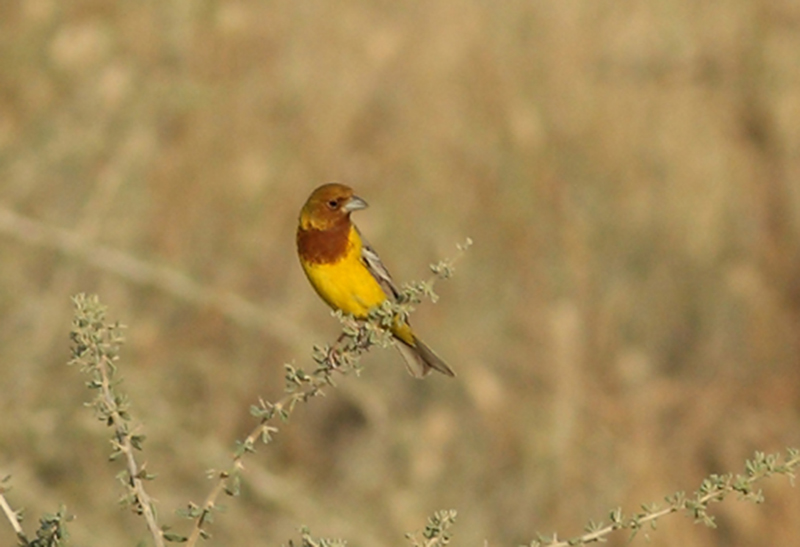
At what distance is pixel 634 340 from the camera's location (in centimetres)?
763

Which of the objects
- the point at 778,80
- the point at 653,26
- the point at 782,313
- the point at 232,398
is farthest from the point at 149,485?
the point at 653,26

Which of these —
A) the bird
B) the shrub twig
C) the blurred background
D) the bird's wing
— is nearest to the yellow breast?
the bird

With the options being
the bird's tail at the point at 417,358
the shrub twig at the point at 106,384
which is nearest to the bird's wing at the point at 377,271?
the bird's tail at the point at 417,358

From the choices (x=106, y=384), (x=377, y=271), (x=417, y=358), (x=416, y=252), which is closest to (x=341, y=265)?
(x=377, y=271)

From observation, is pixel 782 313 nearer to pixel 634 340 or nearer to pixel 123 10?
pixel 634 340

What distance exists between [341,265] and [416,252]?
3.31 meters

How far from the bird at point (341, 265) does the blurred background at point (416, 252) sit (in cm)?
68

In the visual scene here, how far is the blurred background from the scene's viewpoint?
5238 mm

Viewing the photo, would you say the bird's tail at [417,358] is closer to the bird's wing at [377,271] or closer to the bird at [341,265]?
the bird at [341,265]

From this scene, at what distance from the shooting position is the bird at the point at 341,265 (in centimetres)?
413

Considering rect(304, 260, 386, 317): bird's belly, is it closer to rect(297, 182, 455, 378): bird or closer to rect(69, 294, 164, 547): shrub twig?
rect(297, 182, 455, 378): bird

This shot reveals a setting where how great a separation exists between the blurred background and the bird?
679mm

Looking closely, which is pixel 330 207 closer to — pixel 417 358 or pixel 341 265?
pixel 341 265

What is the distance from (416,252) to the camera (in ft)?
24.5
